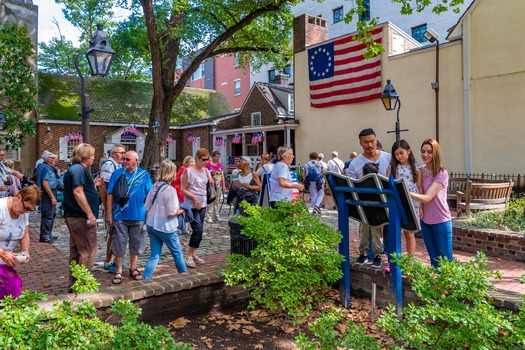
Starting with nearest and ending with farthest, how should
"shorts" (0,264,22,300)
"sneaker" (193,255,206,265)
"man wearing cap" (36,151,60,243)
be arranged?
"shorts" (0,264,22,300) → "sneaker" (193,255,206,265) → "man wearing cap" (36,151,60,243)

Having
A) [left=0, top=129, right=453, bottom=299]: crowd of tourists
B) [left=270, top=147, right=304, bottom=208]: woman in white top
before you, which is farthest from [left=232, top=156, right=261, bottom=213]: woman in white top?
[left=270, top=147, right=304, bottom=208]: woman in white top

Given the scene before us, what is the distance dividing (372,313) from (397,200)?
1.24m

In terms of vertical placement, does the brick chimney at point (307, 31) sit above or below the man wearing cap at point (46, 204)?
above

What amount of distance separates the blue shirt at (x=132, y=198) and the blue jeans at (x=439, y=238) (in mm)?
3525

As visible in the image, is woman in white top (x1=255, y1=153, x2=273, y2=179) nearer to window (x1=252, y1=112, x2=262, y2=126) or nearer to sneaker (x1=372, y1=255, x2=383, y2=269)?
sneaker (x1=372, y1=255, x2=383, y2=269)

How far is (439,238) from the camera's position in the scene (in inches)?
171

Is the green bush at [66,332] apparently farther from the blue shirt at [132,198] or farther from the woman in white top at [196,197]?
the woman in white top at [196,197]

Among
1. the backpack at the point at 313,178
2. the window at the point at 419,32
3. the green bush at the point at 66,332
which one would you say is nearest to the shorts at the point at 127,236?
the green bush at the point at 66,332

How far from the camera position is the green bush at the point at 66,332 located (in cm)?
244

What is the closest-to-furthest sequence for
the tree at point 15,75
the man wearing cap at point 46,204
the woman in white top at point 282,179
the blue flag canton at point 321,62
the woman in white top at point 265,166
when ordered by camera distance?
the woman in white top at point 282,179 → the man wearing cap at point 46,204 → the woman in white top at point 265,166 → the tree at point 15,75 → the blue flag canton at point 321,62

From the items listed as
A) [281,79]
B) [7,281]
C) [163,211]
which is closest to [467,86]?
[163,211]

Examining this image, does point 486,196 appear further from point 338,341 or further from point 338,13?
point 338,13

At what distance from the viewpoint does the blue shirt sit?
528 cm

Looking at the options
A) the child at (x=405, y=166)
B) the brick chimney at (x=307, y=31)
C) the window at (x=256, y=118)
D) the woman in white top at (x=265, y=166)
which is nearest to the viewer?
the child at (x=405, y=166)
